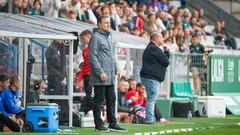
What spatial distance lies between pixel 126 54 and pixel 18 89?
6.20 m

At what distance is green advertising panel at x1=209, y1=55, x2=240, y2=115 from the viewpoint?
105ft

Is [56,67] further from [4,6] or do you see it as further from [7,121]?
[4,6]

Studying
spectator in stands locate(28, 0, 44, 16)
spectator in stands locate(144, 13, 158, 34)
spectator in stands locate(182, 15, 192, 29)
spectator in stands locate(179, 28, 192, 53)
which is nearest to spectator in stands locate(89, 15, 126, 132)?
spectator in stands locate(28, 0, 44, 16)

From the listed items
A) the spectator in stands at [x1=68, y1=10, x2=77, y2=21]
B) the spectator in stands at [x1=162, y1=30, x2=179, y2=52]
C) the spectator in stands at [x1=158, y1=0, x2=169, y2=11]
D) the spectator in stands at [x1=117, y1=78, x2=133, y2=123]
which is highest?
the spectator in stands at [x1=158, y1=0, x2=169, y2=11]

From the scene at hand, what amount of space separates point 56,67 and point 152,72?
2.30m

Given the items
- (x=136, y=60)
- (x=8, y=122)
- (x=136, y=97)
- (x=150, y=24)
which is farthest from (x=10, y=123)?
(x=150, y=24)

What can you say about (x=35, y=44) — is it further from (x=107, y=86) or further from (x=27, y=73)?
(x=107, y=86)

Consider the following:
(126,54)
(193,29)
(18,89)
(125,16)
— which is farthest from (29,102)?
(193,29)

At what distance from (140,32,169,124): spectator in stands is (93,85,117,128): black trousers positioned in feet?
11.0

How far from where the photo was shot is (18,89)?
2283cm

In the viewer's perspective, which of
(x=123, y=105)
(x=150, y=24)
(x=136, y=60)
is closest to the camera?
(x=123, y=105)

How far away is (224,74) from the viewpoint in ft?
108

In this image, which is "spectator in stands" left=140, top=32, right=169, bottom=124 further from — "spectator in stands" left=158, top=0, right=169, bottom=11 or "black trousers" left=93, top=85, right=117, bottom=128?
"spectator in stands" left=158, top=0, right=169, bottom=11

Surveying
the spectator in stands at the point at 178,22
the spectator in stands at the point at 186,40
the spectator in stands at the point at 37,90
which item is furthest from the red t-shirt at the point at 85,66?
the spectator in stands at the point at 178,22
